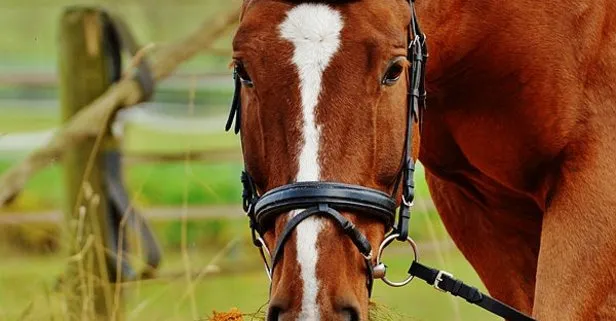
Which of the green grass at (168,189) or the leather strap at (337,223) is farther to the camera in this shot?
the green grass at (168,189)

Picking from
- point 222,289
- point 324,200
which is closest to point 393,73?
point 324,200

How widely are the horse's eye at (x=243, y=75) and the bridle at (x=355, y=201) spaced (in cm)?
2

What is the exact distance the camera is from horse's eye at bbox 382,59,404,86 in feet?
9.62

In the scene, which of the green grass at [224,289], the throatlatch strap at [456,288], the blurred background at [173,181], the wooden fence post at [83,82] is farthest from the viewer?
the blurred background at [173,181]

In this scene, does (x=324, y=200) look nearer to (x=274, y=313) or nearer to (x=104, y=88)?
(x=274, y=313)

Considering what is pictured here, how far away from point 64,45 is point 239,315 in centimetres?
341

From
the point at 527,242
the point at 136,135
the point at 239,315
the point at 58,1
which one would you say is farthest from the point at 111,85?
the point at 136,135

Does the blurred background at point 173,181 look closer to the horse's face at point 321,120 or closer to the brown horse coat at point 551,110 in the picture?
the brown horse coat at point 551,110

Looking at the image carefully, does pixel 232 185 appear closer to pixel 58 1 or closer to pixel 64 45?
pixel 58 1

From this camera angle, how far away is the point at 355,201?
278 cm

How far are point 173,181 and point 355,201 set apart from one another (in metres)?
7.61

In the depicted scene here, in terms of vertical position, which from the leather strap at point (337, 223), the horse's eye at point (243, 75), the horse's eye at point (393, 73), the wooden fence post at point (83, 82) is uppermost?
the horse's eye at point (243, 75)

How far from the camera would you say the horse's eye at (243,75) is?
9.64 feet

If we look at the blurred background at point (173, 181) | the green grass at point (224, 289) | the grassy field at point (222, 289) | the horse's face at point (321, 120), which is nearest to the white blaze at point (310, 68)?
the horse's face at point (321, 120)
